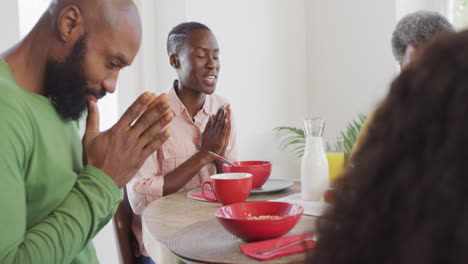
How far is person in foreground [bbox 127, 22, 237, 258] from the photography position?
1.47 meters

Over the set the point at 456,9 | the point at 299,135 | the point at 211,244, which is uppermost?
the point at 456,9

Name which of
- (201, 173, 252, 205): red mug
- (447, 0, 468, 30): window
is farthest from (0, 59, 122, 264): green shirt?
(447, 0, 468, 30): window

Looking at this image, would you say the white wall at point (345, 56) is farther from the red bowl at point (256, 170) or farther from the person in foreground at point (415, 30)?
the red bowl at point (256, 170)

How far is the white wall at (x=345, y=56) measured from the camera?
2.79 m

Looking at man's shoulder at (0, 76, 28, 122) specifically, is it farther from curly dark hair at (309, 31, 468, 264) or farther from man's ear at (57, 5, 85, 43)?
curly dark hair at (309, 31, 468, 264)

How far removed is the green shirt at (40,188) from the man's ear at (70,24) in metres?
0.12

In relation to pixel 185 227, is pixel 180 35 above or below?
above

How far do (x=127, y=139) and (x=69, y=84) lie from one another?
0.16m

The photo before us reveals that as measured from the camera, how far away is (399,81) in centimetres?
Result: 27

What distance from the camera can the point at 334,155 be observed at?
1.25m

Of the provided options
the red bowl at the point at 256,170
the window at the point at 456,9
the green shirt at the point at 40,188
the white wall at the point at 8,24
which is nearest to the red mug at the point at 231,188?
the red bowl at the point at 256,170

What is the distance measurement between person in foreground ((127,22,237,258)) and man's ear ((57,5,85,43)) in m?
0.70

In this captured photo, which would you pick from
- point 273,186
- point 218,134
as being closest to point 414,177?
point 273,186

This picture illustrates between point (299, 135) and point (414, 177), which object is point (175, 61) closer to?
point (299, 135)
